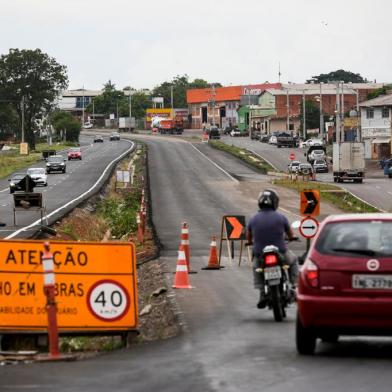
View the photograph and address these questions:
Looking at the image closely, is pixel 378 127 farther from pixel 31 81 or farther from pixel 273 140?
pixel 31 81

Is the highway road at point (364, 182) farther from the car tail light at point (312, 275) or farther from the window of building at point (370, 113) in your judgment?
the car tail light at point (312, 275)

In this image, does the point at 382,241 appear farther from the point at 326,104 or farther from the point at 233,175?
the point at 326,104

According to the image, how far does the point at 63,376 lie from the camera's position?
34.0 ft

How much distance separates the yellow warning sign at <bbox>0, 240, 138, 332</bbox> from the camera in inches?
504

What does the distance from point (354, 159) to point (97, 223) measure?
133 feet

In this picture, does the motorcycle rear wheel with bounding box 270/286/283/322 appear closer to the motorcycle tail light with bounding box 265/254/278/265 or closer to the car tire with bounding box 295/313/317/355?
the motorcycle tail light with bounding box 265/254/278/265

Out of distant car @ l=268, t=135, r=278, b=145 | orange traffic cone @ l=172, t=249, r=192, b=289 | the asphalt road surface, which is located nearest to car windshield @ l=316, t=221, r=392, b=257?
the asphalt road surface

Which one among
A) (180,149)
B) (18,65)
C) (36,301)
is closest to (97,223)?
(36,301)

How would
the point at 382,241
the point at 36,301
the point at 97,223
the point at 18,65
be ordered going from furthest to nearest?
the point at 18,65
the point at 97,223
the point at 36,301
the point at 382,241

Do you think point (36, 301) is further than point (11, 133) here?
No

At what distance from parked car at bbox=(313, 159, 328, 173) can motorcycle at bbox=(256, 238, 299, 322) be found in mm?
84562

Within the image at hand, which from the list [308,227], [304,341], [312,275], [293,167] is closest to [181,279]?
[308,227]

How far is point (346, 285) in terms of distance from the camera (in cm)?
1088

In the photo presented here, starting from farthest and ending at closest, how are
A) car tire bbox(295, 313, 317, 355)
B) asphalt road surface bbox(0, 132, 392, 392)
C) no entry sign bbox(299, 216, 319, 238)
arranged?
no entry sign bbox(299, 216, 319, 238)
car tire bbox(295, 313, 317, 355)
asphalt road surface bbox(0, 132, 392, 392)
